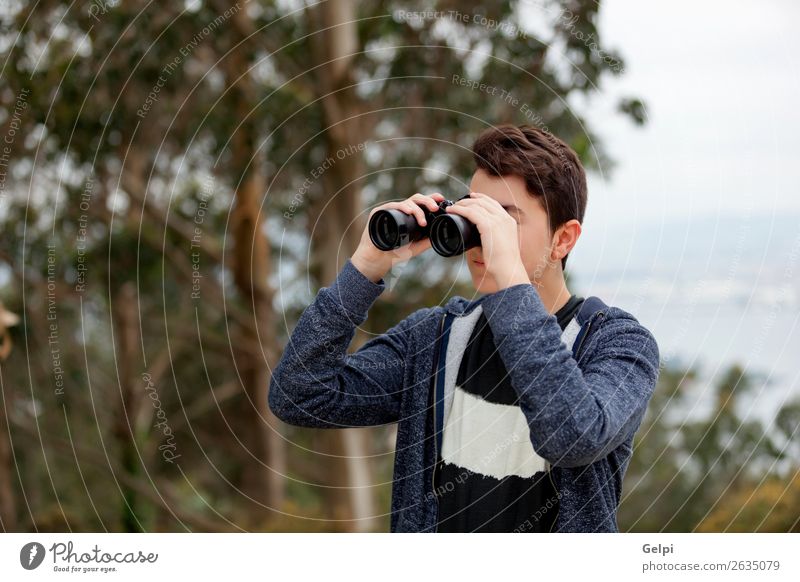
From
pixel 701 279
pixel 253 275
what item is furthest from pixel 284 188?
A: pixel 701 279

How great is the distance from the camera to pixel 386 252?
1956 millimetres

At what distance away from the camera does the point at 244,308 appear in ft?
26.7

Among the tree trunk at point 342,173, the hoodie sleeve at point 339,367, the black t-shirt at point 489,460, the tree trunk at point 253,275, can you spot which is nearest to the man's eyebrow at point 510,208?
the black t-shirt at point 489,460

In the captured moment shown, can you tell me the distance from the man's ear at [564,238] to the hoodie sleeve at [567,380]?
26 cm

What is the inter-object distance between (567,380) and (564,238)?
46 centimetres

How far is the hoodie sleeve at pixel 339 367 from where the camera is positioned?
1.91m

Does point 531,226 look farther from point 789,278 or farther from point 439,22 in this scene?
point 439,22

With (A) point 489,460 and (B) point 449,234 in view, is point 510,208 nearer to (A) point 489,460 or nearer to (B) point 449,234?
(B) point 449,234

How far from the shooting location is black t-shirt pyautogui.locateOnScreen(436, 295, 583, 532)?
1783 mm

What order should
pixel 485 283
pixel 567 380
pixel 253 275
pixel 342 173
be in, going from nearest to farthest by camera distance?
pixel 567 380, pixel 485 283, pixel 342 173, pixel 253 275

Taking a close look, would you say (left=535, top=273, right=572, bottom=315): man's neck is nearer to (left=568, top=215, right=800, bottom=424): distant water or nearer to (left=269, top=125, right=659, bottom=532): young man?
(left=269, top=125, right=659, bottom=532): young man

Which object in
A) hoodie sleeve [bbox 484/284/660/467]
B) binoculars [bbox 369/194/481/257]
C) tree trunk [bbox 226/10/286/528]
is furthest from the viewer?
tree trunk [bbox 226/10/286/528]

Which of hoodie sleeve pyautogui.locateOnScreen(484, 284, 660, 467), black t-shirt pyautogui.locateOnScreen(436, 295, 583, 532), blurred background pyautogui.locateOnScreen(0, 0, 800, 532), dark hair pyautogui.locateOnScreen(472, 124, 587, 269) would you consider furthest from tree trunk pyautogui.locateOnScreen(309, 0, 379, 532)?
hoodie sleeve pyautogui.locateOnScreen(484, 284, 660, 467)
